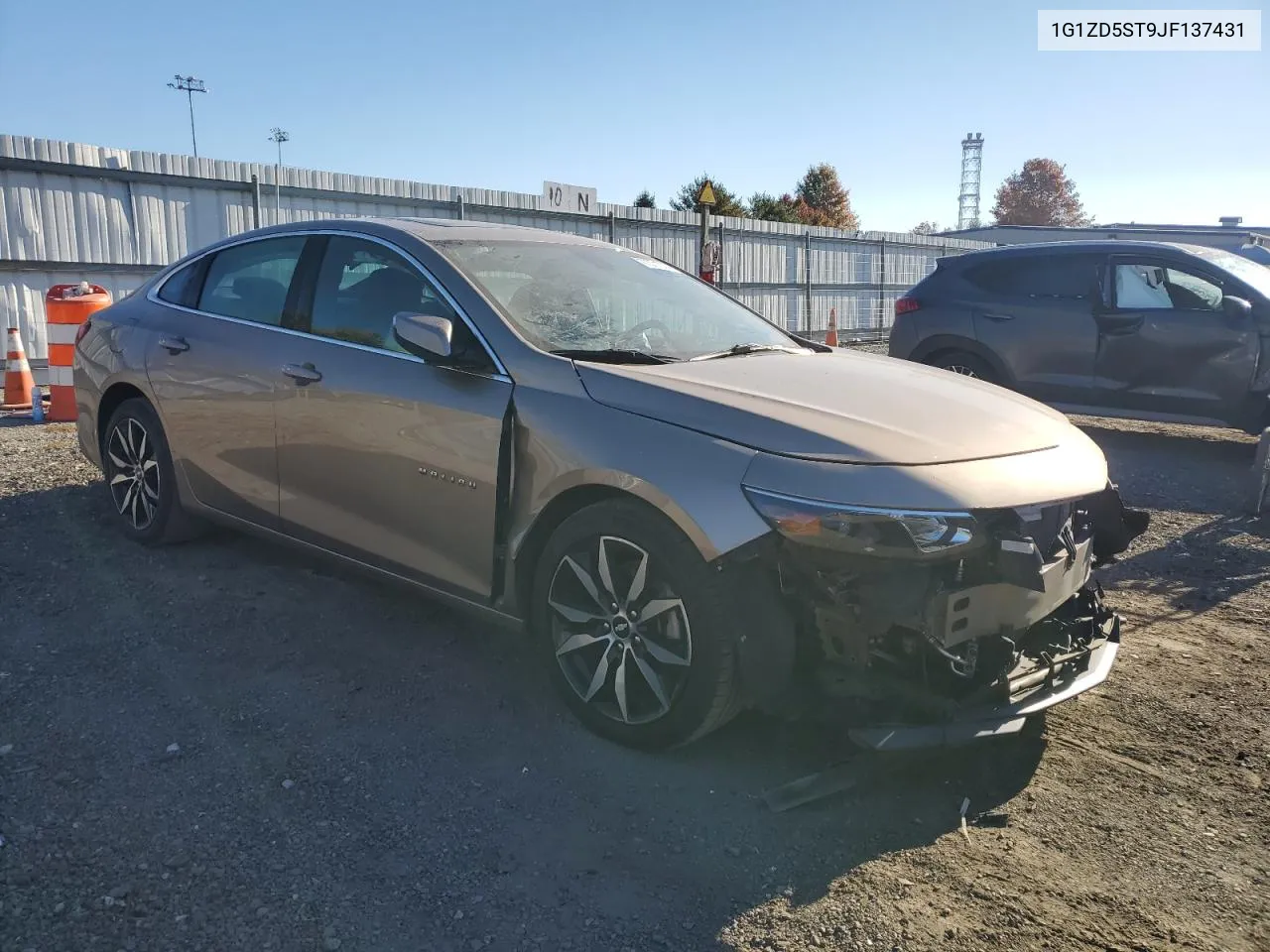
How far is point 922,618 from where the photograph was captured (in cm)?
284

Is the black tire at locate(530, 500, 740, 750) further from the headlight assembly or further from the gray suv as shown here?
the gray suv

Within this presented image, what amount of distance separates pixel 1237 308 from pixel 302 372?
7.45 meters

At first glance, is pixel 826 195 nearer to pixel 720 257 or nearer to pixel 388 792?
pixel 720 257

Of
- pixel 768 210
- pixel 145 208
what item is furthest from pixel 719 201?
pixel 145 208

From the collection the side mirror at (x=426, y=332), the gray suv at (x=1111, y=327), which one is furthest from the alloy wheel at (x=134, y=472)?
the gray suv at (x=1111, y=327)

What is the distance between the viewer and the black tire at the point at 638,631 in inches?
120

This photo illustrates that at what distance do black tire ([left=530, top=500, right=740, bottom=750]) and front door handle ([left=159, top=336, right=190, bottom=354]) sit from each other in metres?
2.51

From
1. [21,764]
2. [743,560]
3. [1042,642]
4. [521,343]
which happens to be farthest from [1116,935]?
[21,764]

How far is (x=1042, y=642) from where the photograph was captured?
131 inches

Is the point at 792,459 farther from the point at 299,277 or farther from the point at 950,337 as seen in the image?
the point at 950,337

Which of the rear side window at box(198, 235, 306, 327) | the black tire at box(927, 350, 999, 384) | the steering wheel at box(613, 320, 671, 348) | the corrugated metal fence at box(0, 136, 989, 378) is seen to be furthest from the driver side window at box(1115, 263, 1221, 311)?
the corrugated metal fence at box(0, 136, 989, 378)

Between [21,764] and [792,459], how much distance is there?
2.60 meters

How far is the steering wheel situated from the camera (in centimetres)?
400

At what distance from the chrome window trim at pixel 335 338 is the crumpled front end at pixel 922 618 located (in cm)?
133
